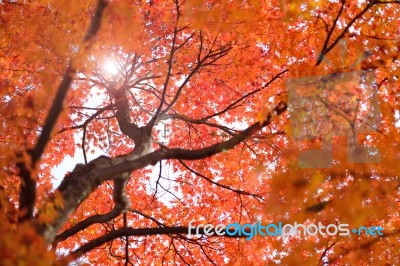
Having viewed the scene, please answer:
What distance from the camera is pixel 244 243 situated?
7789 mm

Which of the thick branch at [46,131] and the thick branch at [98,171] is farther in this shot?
the thick branch at [98,171]

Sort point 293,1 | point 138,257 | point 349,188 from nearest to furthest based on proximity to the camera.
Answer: point 349,188
point 293,1
point 138,257

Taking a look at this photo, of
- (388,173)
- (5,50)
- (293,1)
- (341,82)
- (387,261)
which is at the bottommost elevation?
(387,261)

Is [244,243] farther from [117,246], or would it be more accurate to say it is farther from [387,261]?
[117,246]

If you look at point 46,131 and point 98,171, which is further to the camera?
point 98,171

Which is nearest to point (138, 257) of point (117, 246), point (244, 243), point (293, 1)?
point (117, 246)

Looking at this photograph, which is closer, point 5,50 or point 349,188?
point 349,188

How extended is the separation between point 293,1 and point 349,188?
2161mm

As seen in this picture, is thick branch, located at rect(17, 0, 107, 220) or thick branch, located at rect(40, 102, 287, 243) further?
thick branch, located at rect(40, 102, 287, 243)

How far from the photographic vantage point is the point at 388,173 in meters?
4.39

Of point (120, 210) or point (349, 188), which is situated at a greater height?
point (120, 210)

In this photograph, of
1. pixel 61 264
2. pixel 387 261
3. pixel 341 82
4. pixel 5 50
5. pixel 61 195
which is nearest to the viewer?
pixel 61 264

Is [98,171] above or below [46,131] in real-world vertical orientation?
above

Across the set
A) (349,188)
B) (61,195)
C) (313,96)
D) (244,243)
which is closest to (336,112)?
(313,96)
